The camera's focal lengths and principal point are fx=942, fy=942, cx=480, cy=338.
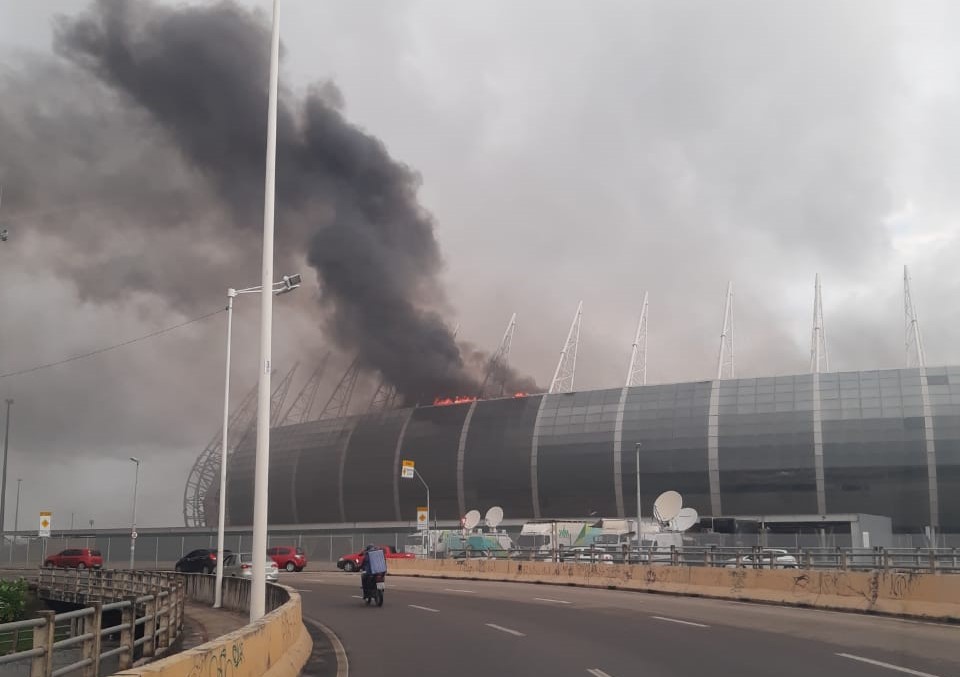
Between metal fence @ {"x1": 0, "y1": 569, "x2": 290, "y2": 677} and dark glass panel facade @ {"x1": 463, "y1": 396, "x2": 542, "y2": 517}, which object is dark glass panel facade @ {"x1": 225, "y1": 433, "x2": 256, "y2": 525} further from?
metal fence @ {"x1": 0, "y1": 569, "x2": 290, "y2": 677}

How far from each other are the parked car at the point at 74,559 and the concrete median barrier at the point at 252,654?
5016 centimetres

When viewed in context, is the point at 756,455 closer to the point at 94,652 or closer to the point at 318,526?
the point at 318,526

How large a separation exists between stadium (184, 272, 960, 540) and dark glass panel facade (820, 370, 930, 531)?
13cm

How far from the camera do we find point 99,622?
13102 mm

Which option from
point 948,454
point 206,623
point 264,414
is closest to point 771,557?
point 206,623

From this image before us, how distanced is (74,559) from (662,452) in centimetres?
5677

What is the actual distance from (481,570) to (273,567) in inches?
394

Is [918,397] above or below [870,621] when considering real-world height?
above

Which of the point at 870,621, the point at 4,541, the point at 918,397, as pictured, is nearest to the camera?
the point at 870,621

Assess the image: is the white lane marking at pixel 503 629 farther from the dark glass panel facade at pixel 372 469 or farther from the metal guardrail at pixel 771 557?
the dark glass panel facade at pixel 372 469

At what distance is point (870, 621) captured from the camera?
19906 millimetres

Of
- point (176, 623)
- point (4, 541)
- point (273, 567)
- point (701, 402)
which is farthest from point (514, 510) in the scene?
point (176, 623)

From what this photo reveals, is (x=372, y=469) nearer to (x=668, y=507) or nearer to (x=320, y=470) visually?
(x=320, y=470)

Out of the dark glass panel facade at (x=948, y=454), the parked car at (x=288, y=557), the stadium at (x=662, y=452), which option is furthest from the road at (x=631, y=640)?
the dark glass panel facade at (x=948, y=454)
